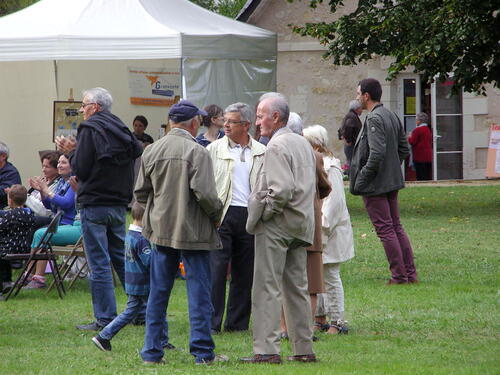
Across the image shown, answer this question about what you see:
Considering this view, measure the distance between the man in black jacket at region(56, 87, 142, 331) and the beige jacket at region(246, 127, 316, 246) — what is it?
6.33 feet

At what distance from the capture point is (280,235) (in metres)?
6.86

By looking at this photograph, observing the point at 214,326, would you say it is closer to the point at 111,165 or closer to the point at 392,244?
the point at 111,165

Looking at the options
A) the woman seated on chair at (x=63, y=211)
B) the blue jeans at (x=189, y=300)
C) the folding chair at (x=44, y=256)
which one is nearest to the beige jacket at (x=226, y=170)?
the blue jeans at (x=189, y=300)

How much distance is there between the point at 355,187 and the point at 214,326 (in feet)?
8.69

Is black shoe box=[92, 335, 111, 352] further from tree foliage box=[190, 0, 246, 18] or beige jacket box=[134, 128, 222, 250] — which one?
tree foliage box=[190, 0, 246, 18]

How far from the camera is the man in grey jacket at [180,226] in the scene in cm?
686

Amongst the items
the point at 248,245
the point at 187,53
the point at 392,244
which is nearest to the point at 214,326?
the point at 248,245

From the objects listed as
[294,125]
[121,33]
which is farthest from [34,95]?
[294,125]

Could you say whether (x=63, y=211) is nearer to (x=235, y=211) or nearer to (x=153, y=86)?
(x=235, y=211)

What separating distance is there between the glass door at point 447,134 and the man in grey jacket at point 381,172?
15144 millimetres

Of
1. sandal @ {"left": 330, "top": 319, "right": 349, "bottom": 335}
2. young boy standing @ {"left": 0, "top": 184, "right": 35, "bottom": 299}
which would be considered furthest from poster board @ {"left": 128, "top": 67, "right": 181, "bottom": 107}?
sandal @ {"left": 330, "top": 319, "right": 349, "bottom": 335}

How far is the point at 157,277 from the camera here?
273 inches

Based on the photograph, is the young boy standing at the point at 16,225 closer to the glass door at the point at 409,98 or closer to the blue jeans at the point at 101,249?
the blue jeans at the point at 101,249

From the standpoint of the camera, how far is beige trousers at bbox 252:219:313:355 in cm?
685
